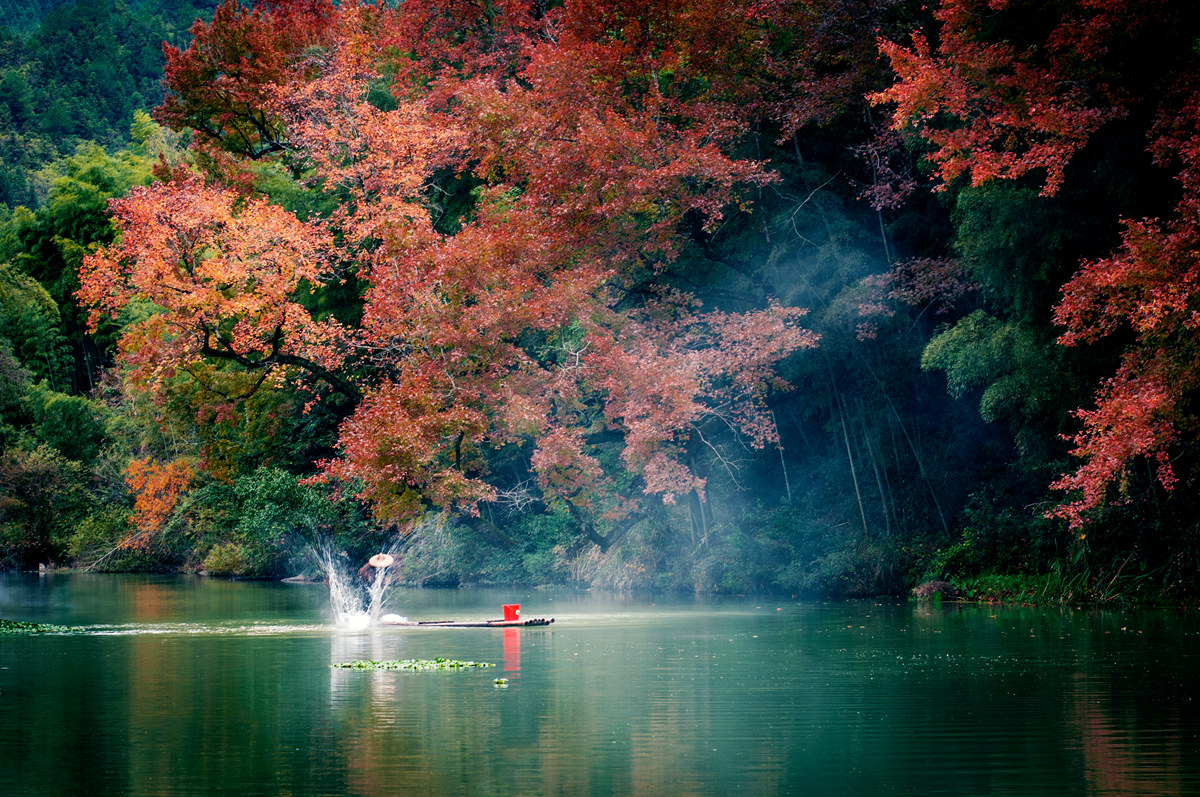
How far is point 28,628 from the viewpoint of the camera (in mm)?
20578

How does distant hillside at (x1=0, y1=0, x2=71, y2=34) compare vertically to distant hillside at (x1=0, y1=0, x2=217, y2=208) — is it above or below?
above

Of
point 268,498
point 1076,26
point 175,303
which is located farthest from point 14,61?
point 1076,26

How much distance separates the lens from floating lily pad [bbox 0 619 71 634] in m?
20.2

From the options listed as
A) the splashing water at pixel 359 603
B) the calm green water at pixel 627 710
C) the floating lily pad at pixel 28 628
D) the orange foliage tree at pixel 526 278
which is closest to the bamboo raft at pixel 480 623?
the calm green water at pixel 627 710

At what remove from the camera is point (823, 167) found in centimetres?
2711

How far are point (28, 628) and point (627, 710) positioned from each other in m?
13.1

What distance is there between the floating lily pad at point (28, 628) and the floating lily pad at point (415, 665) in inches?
298

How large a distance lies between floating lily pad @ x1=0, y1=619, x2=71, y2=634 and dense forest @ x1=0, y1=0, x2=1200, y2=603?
6808mm

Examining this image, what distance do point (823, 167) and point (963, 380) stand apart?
6.08m

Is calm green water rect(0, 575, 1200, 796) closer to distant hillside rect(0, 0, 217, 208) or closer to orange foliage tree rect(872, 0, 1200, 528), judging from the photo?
orange foliage tree rect(872, 0, 1200, 528)

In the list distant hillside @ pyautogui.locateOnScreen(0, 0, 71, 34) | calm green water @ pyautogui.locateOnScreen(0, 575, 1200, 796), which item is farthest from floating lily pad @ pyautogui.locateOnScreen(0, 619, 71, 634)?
distant hillside @ pyautogui.locateOnScreen(0, 0, 71, 34)

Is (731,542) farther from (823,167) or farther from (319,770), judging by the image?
(319,770)

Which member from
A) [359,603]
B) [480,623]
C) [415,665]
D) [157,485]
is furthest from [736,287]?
[157,485]

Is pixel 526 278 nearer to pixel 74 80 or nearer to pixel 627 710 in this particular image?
pixel 627 710
